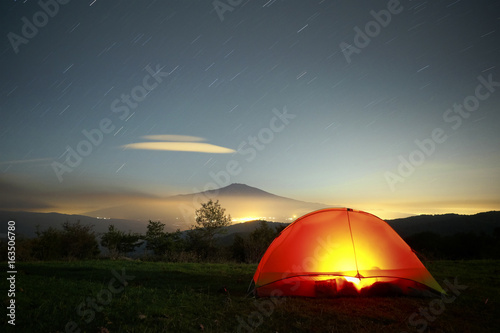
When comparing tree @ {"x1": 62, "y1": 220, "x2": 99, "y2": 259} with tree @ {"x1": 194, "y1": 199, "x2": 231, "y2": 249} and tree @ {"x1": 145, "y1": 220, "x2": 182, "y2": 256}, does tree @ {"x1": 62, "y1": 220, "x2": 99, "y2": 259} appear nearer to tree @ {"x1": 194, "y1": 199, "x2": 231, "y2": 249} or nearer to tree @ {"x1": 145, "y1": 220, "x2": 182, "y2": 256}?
tree @ {"x1": 145, "y1": 220, "x2": 182, "y2": 256}

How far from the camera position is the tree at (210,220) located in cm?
3353

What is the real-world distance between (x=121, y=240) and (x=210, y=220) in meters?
10.0

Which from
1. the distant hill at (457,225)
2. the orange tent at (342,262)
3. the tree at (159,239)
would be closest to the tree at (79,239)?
the tree at (159,239)

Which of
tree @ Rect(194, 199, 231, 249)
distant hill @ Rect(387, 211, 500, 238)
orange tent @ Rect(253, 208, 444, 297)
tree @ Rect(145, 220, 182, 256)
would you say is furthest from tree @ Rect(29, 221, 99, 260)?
distant hill @ Rect(387, 211, 500, 238)

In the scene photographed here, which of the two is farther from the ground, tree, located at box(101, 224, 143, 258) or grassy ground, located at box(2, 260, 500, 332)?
tree, located at box(101, 224, 143, 258)

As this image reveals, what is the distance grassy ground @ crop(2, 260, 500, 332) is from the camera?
4.53 m

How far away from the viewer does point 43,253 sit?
66.7 ft

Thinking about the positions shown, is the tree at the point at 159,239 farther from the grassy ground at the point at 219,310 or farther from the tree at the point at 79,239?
the grassy ground at the point at 219,310

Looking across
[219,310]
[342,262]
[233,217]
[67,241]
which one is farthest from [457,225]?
[219,310]

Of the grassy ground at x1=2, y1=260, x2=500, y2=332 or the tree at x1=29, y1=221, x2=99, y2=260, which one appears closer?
the grassy ground at x1=2, y1=260, x2=500, y2=332

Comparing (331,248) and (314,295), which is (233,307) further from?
(331,248)

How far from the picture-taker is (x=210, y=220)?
34.3 meters

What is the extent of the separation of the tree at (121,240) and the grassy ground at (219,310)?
2392 cm

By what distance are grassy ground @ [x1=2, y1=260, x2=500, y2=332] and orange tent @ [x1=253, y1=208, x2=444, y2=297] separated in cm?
44
